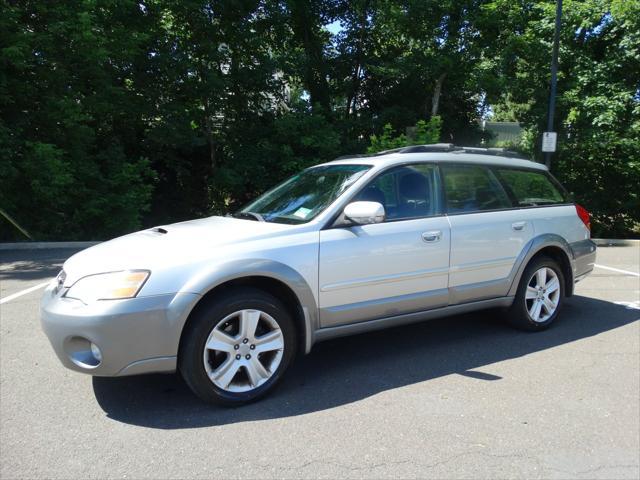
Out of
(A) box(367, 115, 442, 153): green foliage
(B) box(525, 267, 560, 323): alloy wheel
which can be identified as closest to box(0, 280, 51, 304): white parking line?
(B) box(525, 267, 560, 323): alloy wheel

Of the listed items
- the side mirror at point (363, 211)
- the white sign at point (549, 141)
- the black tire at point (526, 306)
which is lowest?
the black tire at point (526, 306)

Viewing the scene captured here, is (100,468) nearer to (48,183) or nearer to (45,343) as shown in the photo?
(45,343)

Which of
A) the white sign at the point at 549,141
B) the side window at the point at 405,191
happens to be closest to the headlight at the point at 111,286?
the side window at the point at 405,191

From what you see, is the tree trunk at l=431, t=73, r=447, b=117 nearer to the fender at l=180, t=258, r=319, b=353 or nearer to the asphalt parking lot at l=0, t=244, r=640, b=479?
the asphalt parking lot at l=0, t=244, r=640, b=479

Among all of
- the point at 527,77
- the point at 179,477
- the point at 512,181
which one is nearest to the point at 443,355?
the point at 512,181

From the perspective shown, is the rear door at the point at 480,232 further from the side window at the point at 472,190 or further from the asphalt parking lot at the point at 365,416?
the asphalt parking lot at the point at 365,416

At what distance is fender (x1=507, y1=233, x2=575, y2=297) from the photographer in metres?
4.82

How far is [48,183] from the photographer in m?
10.6

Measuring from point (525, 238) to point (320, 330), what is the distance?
224 centimetres

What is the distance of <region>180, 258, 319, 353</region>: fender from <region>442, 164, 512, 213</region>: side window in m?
1.56

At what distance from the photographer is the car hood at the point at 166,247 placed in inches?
130

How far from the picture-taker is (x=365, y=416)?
132 inches

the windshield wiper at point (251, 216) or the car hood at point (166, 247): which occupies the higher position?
the windshield wiper at point (251, 216)

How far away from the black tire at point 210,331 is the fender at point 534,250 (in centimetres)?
229
